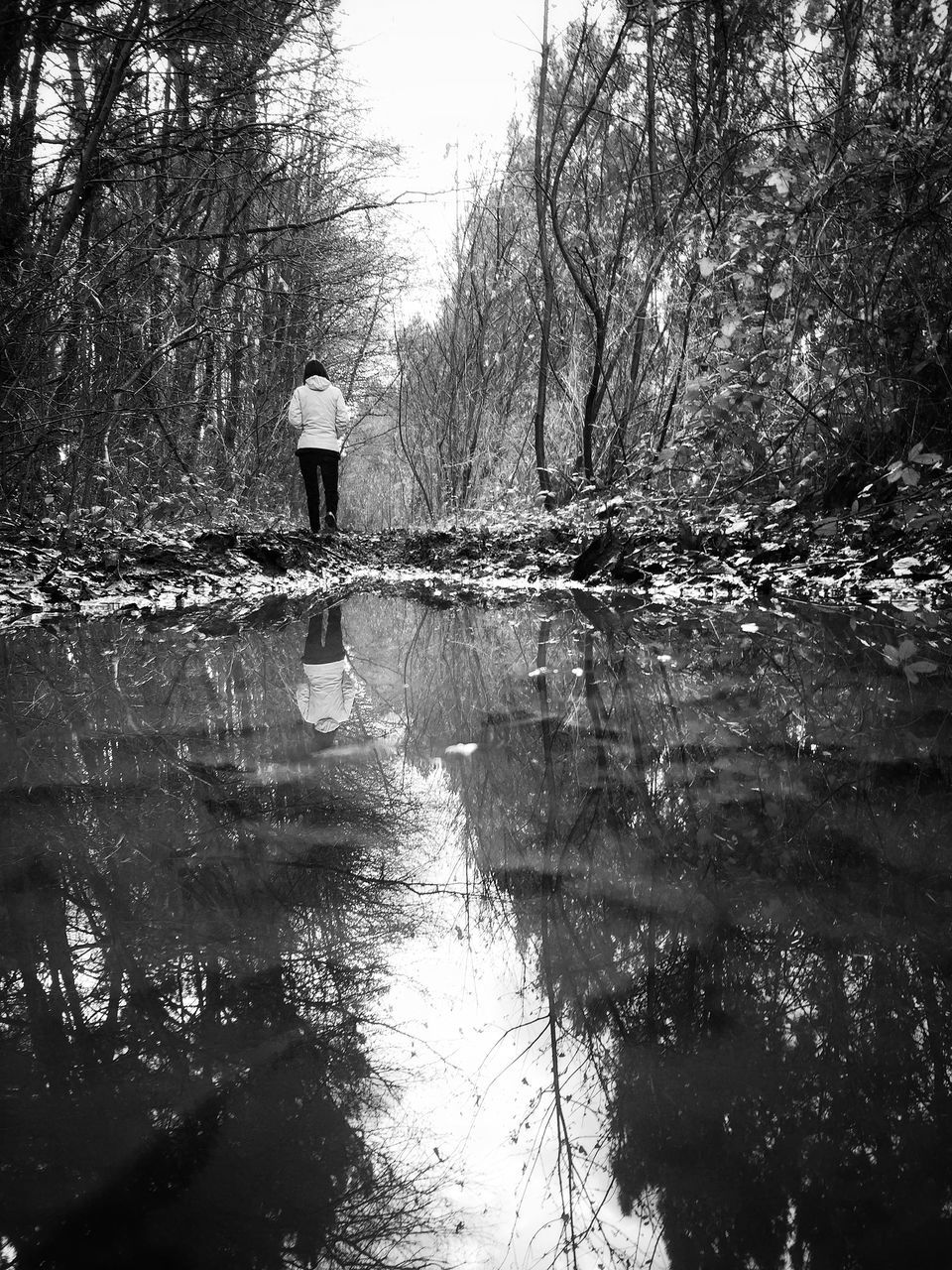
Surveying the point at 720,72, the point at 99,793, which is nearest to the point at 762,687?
the point at 99,793

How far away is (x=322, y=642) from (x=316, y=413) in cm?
646

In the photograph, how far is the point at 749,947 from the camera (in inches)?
61.6

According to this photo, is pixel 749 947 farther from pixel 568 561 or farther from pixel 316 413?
pixel 316 413

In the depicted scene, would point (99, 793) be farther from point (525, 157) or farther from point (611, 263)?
point (525, 157)

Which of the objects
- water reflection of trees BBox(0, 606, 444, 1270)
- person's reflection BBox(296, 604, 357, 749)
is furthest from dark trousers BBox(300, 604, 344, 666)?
water reflection of trees BBox(0, 606, 444, 1270)

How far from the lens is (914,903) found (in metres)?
1.70

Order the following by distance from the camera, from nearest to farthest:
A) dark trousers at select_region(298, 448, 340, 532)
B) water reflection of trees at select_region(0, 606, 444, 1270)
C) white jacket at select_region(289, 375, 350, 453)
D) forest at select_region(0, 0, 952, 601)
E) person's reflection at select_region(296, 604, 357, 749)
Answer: water reflection of trees at select_region(0, 606, 444, 1270)
person's reflection at select_region(296, 604, 357, 749)
forest at select_region(0, 0, 952, 601)
white jacket at select_region(289, 375, 350, 453)
dark trousers at select_region(298, 448, 340, 532)

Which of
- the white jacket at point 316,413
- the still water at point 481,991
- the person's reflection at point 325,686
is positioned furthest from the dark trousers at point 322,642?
the white jacket at point 316,413

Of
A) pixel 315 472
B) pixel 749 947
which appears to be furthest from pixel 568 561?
pixel 749 947

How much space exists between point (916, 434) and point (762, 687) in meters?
4.53

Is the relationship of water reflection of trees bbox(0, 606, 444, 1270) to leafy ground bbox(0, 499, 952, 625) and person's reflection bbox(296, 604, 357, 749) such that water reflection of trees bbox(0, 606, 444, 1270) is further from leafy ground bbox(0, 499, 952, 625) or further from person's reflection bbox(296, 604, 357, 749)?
leafy ground bbox(0, 499, 952, 625)

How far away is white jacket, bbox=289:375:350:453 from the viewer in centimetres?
1087

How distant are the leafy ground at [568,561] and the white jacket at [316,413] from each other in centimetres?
132

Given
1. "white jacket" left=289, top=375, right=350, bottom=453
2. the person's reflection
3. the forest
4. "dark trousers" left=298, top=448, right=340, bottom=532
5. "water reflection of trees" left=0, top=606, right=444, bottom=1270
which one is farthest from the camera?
"dark trousers" left=298, top=448, right=340, bottom=532
